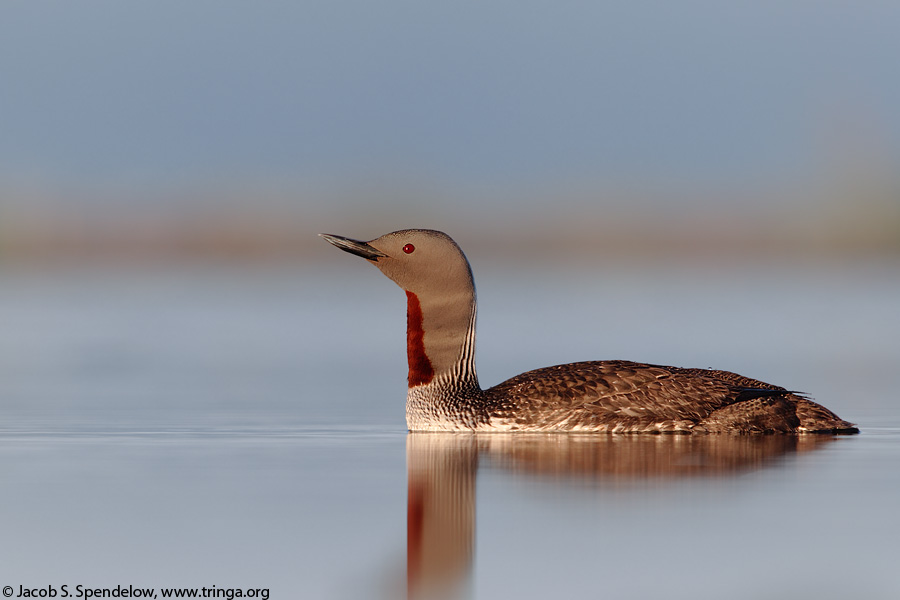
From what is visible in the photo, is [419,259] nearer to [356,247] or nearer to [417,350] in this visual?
[356,247]

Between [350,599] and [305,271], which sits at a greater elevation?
[305,271]

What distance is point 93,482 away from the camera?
6.68 meters

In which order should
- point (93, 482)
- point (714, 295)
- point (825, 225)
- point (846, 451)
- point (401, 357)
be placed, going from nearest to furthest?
point (93, 482) → point (846, 451) → point (401, 357) → point (714, 295) → point (825, 225)

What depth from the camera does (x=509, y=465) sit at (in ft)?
23.7

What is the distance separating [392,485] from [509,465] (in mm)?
754

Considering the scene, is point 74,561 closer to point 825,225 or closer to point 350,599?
point 350,599

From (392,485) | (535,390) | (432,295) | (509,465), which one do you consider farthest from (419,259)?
(392,485)

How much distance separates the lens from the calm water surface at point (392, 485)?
5.02m

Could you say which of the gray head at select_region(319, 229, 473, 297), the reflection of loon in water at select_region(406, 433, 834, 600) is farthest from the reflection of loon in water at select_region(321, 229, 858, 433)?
the reflection of loon in water at select_region(406, 433, 834, 600)

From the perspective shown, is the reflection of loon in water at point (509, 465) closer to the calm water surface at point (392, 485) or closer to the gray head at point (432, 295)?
the calm water surface at point (392, 485)

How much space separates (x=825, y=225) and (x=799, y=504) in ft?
125

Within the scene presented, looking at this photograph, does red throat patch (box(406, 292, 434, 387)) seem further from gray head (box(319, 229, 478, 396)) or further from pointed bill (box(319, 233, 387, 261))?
pointed bill (box(319, 233, 387, 261))

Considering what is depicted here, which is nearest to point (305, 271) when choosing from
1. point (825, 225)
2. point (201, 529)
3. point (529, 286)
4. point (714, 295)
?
point (529, 286)

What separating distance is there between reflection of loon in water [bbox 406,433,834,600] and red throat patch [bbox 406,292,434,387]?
0.34m
